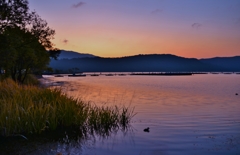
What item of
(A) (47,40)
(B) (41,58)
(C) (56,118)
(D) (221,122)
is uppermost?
(A) (47,40)

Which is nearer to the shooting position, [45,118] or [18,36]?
[45,118]

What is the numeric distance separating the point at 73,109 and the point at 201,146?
22.5 ft

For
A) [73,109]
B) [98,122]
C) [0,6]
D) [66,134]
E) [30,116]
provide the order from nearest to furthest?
1. [30,116]
2. [66,134]
3. [73,109]
4. [98,122]
5. [0,6]

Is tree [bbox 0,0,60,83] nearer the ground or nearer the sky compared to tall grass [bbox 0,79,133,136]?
nearer the sky

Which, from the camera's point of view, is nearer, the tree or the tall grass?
the tall grass

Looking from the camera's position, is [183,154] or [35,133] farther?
[35,133]

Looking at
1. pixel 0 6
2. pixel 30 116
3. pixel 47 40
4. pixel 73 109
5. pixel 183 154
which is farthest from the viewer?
pixel 47 40

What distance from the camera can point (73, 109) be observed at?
13641mm

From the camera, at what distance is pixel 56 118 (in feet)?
42.6

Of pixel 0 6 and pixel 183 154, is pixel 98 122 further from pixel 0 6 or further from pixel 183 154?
pixel 0 6

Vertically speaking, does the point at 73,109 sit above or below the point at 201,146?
above

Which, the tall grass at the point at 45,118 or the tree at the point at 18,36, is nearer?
the tall grass at the point at 45,118

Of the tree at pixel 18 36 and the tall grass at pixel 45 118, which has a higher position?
the tree at pixel 18 36

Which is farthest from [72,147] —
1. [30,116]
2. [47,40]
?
[47,40]
